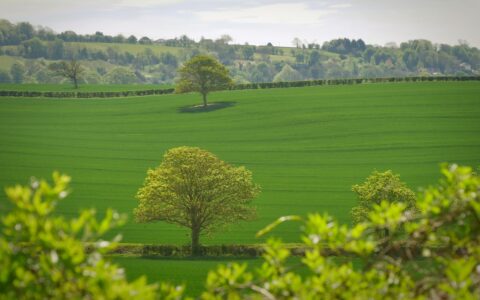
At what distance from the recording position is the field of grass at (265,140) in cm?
5931

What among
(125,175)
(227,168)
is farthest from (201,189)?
(125,175)

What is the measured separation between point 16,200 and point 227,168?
40.7 meters

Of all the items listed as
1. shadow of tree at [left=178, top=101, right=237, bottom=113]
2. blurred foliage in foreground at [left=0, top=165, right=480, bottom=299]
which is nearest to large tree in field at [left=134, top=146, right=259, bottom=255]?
blurred foliage in foreground at [left=0, top=165, right=480, bottom=299]

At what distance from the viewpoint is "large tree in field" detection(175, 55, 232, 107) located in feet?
309

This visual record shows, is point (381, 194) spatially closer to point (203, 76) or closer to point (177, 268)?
point (177, 268)

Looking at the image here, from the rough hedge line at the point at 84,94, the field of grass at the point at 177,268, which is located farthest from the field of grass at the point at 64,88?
the field of grass at the point at 177,268

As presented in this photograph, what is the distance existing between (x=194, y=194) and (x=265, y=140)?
38908mm

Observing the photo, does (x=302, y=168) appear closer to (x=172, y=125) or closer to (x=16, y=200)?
(x=172, y=125)

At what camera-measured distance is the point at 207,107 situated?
10162 centimetres

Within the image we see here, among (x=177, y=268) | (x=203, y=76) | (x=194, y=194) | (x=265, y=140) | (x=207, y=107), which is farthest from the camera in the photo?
(x=207, y=107)

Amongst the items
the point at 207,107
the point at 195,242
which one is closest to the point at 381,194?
the point at 195,242

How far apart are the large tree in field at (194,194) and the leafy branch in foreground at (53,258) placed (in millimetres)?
38373

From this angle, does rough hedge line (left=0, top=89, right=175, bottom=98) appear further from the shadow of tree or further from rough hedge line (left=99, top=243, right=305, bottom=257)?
rough hedge line (left=99, top=243, right=305, bottom=257)

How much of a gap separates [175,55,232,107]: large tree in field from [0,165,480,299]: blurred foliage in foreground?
87.6m
